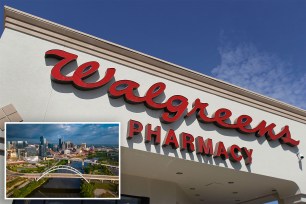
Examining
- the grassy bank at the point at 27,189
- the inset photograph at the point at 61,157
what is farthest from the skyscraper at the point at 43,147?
the grassy bank at the point at 27,189

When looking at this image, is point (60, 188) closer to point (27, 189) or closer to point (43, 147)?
point (27, 189)

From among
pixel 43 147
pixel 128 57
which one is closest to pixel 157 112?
pixel 128 57

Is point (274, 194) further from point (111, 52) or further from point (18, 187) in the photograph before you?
point (18, 187)

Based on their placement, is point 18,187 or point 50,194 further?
point 50,194

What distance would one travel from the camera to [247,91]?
57.6ft

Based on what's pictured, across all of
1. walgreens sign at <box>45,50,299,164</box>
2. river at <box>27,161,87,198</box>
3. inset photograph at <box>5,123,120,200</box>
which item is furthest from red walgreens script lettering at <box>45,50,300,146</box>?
river at <box>27,161,87,198</box>

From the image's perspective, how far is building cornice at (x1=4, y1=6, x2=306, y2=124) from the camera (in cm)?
1295

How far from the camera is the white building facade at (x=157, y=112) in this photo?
12.6m

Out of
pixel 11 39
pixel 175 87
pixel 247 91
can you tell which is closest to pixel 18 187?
pixel 11 39

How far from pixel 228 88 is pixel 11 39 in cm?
955

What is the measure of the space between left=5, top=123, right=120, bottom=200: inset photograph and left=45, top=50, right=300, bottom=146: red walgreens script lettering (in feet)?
6.54

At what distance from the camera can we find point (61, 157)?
1148 centimetres

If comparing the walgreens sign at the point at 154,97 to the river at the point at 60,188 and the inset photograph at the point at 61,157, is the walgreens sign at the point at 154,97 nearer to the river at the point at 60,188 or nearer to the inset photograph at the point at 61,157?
the inset photograph at the point at 61,157

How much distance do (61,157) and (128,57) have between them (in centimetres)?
497
